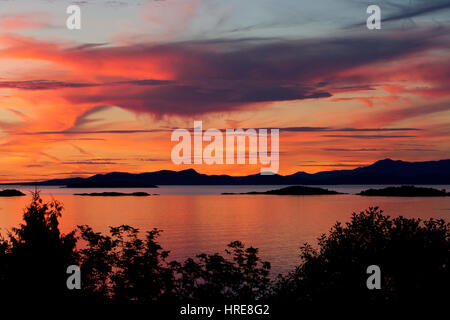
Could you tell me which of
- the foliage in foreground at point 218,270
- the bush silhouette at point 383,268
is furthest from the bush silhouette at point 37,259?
the bush silhouette at point 383,268

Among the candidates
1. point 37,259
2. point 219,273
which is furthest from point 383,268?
point 37,259

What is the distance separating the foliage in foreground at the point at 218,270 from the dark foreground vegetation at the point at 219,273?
0.06 meters

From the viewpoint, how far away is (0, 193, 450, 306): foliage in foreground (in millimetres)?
26906

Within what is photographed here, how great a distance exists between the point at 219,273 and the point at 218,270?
9.3 inches

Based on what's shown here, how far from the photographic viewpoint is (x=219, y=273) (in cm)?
2691

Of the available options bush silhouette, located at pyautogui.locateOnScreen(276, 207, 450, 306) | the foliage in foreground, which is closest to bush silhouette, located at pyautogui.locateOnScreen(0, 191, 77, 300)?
the foliage in foreground

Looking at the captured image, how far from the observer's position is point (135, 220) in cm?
15888

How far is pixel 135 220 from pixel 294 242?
7128 centimetres

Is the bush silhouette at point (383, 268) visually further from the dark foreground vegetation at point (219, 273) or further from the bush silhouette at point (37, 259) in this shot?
the bush silhouette at point (37, 259)

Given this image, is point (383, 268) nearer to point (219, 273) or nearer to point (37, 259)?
point (219, 273)

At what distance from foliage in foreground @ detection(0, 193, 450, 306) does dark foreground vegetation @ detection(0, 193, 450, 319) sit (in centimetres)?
Answer: 6
